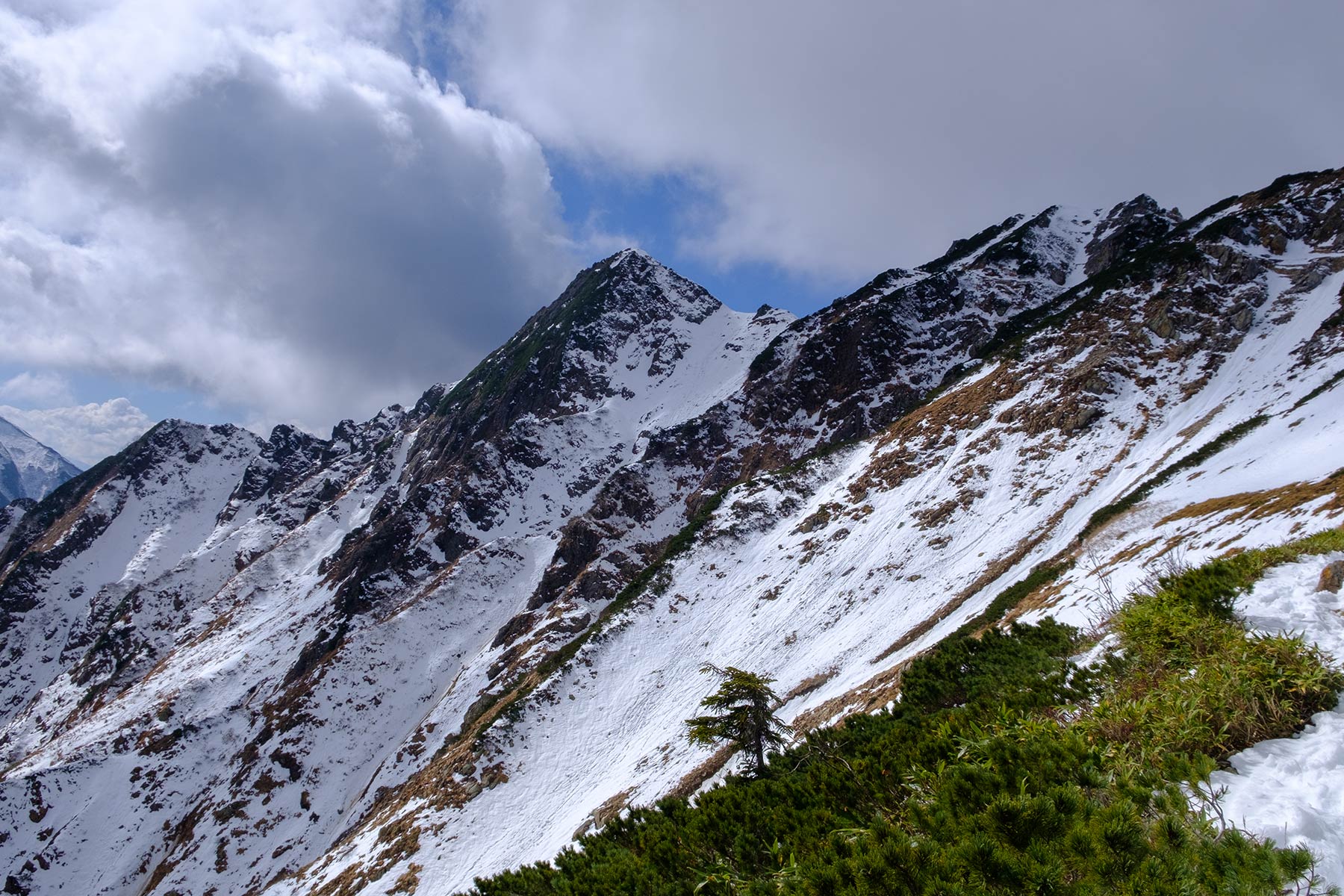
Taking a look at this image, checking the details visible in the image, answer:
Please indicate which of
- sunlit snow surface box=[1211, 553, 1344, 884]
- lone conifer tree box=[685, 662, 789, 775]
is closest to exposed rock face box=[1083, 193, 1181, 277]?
lone conifer tree box=[685, 662, 789, 775]

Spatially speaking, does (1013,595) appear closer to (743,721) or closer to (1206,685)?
(743,721)

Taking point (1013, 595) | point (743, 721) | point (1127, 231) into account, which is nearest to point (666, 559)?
point (1013, 595)

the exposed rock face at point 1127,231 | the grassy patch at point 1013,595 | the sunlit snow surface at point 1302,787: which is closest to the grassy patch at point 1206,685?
the sunlit snow surface at point 1302,787

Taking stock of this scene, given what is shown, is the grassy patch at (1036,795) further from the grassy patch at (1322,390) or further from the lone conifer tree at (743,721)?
the grassy patch at (1322,390)

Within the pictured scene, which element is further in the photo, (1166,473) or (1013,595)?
(1166,473)

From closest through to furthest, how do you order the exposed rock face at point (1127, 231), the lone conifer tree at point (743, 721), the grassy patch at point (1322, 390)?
the lone conifer tree at point (743, 721)
the grassy patch at point (1322, 390)
the exposed rock face at point (1127, 231)

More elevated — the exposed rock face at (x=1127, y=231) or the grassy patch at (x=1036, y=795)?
the exposed rock face at (x=1127, y=231)

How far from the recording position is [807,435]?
276 ft

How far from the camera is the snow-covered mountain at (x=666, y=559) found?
116 feet

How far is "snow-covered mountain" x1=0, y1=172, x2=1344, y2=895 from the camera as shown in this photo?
116ft

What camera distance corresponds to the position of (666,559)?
57938 mm

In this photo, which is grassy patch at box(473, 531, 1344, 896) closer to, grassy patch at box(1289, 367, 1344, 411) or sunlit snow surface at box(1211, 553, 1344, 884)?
sunlit snow surface at box(1211, 553, 1344, 884)

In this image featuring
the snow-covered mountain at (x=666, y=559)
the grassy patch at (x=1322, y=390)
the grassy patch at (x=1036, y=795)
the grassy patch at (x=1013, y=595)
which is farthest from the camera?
the snow-covered mountain at (x=666, y=559)

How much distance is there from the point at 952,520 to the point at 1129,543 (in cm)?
1694
